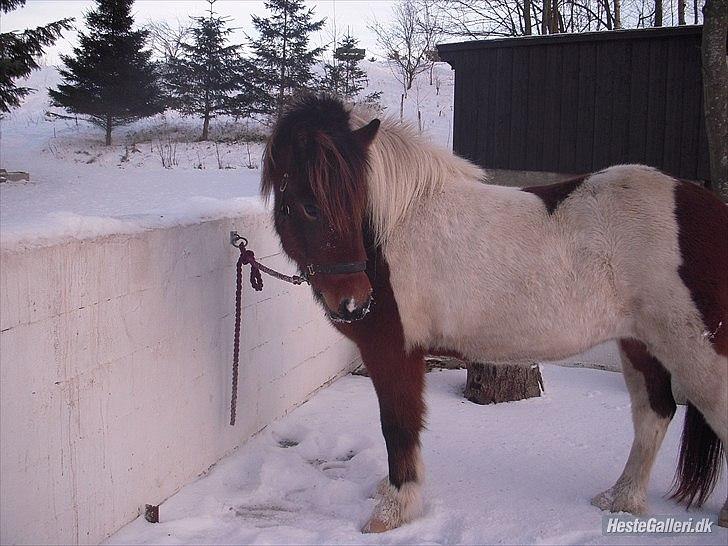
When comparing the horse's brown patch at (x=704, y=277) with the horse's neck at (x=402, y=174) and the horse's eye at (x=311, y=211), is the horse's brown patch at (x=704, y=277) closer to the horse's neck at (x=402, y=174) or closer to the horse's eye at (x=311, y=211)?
the horse's neck at (x=402, y=174)

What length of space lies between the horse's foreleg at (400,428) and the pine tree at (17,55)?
4.55m

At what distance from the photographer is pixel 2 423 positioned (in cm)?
227

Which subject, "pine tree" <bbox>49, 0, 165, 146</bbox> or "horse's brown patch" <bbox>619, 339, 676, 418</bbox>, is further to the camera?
"pine tree" <bbox>49, 0, 165, 146</bbox>

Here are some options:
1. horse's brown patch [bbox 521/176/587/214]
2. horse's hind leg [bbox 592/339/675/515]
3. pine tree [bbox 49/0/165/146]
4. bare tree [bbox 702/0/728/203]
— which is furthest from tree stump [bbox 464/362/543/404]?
pine tree [bbox 49/0/165/146]

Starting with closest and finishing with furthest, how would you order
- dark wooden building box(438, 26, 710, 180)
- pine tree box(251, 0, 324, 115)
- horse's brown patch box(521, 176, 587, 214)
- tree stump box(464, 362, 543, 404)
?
horse's brown patch box(521, 176, 587, 214) < tree stump box(464, 362, 543, 404) < dark wooden building box(438, 26, 710, 180) < pine tree box(251, 0, 324, 115)

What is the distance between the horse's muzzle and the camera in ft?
9.20

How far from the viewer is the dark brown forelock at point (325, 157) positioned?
279 cm

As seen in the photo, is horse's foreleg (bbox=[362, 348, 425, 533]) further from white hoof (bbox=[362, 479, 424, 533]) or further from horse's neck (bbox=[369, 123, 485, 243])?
horse's neck (bbox=[369, 123, 485, 243])

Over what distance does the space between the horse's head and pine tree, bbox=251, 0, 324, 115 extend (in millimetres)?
7305

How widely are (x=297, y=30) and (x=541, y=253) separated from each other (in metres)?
12.1

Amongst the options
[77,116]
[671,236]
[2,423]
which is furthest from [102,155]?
[671,236]

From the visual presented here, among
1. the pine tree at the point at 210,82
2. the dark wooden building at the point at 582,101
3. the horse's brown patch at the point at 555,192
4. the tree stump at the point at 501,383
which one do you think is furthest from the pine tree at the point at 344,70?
the horse's brown patch at the point at 555,192

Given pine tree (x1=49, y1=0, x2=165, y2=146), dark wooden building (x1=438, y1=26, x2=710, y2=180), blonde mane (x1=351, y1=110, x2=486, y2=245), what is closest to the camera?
blonde mane (x1=351, y1=110, x2=486, y2=245)

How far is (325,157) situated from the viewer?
9.15 ft
